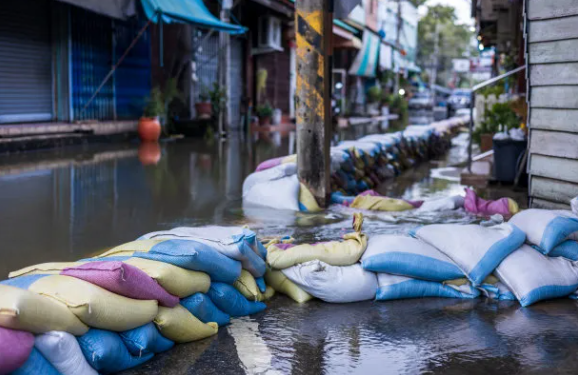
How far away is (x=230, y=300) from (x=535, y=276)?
1849mm

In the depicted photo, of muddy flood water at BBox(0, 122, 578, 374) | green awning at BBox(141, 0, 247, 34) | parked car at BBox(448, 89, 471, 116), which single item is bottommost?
muddy flood water at BBox(0, 122, 578, 374)

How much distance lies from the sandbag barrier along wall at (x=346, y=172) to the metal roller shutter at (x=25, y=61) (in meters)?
6.47

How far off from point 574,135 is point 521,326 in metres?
3.11

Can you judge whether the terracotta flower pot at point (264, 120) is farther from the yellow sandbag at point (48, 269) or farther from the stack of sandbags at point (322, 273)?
the yellow sandbag at point (48, 269)

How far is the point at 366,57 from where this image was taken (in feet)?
101

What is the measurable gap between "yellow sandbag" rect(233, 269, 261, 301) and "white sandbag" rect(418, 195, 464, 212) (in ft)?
11.2

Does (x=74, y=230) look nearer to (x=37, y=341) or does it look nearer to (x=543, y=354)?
(x=37, y=341)

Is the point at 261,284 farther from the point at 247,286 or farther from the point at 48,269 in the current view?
the point at 48,269

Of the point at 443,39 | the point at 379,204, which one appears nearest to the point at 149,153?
the point at 379,204

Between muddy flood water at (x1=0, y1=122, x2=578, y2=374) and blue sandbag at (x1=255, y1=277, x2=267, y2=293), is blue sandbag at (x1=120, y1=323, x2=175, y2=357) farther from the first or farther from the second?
blue sandbag at (x1=255, y1=277, x2=267, y2=293)

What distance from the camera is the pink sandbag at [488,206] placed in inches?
266

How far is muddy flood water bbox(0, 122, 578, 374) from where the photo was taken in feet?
10.6

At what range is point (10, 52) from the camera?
1243cm

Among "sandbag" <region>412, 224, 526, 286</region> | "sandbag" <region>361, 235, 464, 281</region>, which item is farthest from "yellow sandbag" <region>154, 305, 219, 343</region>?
"sandbag" <region>412, 224, 526, 286</region>
